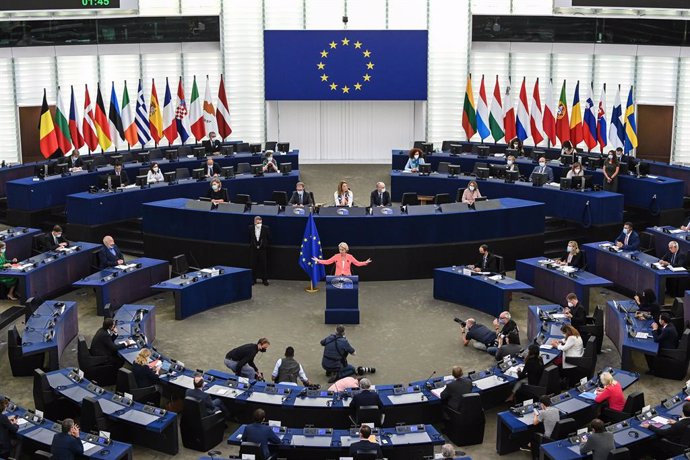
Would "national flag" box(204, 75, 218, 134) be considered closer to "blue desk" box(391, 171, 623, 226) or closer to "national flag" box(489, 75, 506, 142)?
"blue desk" box(391, 171, 623, 226)

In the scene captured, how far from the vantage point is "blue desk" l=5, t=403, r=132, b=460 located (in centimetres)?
1390

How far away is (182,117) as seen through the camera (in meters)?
33.1

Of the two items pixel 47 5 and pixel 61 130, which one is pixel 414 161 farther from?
pixel 47 5

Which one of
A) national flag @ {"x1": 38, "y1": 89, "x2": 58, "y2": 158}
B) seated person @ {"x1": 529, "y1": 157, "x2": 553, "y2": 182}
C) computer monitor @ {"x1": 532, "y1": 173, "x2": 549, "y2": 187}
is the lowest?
computer monitor @ {"x1": 532, "y1": 173, "x2": 549, "y2": 187}

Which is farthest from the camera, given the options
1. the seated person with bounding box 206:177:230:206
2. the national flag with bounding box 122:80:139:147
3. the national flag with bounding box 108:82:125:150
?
the national flag with bounding box 122:80:139:147

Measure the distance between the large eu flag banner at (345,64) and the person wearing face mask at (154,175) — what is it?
8.30 metres

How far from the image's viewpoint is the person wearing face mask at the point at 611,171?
27688 mm

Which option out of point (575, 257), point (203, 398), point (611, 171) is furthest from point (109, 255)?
point (611, 171)

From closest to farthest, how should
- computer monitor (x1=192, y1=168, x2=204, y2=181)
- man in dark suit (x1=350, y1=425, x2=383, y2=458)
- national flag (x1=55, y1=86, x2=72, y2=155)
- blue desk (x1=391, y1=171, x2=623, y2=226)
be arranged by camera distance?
man in dark suit (x1=350, y1=425, x2=383, y2=458), blue desk (x1=391, y1=171, x2=623, y2=226), computer monitor (x1=192, y1=168, x2=204, y2=181), national flag (x1=55, y1=86, x2=72, y2=155)

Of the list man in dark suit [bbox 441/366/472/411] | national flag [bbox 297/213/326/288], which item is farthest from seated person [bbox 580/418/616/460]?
national flag [bbox 297/213/326/288]

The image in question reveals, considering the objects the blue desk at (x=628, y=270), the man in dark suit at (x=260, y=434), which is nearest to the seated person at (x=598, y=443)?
the man in dark suit at (x=260, y=434)

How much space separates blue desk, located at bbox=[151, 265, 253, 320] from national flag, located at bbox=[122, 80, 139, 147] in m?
10.0

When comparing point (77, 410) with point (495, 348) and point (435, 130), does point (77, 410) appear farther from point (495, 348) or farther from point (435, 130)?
point (435, 130)

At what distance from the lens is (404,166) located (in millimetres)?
32844
